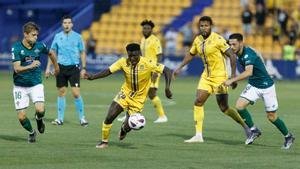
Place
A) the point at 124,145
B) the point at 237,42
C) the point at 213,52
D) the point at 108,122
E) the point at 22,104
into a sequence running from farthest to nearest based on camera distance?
the point at 213,52
the point at 22,104
the point at 237,42
the point at 124,145
the point at 108,122

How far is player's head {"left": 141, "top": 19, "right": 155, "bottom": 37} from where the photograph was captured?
20.1m

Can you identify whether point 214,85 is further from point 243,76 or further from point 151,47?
point 151,47

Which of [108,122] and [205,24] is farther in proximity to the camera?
[205,24]

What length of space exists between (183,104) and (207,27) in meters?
10.2

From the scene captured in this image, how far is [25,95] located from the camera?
52.5 ft

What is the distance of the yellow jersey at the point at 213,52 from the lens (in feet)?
54.2

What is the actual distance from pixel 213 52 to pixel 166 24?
106 ft

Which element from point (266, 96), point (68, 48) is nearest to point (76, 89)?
point (68, 48)

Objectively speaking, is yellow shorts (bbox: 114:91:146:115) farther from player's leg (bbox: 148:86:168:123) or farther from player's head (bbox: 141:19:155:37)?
player's leg (bbox: 148:86:168:123)

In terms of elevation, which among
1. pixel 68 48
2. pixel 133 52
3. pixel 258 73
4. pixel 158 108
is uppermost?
pixel 133 52

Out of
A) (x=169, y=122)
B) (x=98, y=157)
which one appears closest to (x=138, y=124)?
(x=98, y=157)

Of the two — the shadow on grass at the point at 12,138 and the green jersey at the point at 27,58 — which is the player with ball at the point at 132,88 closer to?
the green jersey at the point at 27,58

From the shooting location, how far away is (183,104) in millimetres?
26406

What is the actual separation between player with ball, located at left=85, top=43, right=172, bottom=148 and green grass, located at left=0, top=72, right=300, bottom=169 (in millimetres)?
428
